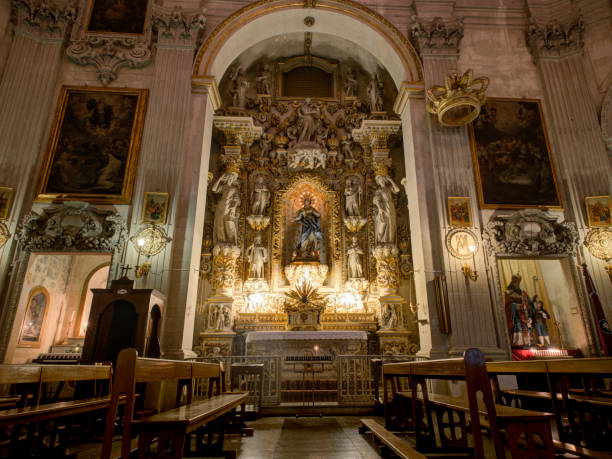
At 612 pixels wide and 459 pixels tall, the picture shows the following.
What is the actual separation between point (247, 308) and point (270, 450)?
6.03 meters

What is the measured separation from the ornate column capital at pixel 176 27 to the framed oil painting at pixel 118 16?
523 millimetres

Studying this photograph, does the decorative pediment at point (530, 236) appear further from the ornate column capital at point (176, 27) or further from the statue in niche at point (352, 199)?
the ornate column capital at point (176, 27)

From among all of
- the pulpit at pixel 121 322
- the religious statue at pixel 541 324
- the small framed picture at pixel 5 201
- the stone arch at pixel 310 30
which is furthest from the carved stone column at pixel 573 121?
the small framed picture at pixel 5 201

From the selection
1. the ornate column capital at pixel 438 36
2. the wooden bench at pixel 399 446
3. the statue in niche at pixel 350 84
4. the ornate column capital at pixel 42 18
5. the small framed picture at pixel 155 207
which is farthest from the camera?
the statue in niche at pixel 350 84

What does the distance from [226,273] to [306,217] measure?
2628 millimetres

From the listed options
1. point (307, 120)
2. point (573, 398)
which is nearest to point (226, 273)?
point (307, 120)

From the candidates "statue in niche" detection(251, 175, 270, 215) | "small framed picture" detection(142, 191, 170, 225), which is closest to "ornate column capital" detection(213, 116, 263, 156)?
"statue in niche" detection(251, 175, 270, 215)

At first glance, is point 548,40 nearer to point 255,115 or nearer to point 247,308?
point 255,115

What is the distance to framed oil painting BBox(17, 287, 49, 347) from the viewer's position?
31.3ft

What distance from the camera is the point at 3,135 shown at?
802cm

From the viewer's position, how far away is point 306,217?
10.6 m

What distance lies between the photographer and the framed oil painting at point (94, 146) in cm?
805

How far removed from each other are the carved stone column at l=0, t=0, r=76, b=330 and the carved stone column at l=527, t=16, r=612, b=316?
11.2 m

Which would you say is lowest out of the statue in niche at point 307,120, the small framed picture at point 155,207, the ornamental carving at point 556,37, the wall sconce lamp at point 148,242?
the wall sconce lamp at point 148,242
